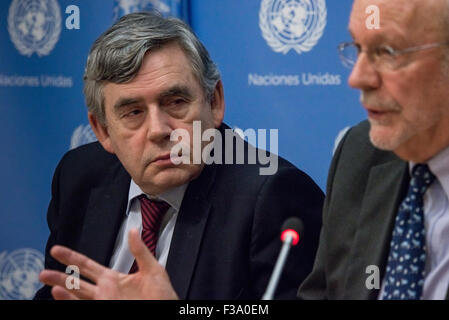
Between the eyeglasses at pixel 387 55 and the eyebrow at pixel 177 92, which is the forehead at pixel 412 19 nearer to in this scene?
the eyeglasses at pixel 387 55

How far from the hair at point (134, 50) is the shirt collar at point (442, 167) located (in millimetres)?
869

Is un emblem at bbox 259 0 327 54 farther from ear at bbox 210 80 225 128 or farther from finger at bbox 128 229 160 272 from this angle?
finger at bbox 128 229 160 272

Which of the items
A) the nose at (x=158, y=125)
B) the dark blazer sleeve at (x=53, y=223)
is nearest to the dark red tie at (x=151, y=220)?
the nose at (x=158, y=125)

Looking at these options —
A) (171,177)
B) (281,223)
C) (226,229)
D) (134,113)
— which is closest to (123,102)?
(134,113)

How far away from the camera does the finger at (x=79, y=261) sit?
202 centimetres

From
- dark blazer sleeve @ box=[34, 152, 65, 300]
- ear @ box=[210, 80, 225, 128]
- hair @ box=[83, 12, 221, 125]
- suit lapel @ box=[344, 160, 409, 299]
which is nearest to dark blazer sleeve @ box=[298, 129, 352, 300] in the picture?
suit lapel @ box=[344, 160, 409, 299]

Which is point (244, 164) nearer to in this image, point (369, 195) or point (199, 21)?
point (369, 195)

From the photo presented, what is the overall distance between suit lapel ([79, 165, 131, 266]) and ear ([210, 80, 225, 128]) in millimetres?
379

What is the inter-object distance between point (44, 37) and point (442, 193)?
2238mm

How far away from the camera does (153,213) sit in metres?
2.54

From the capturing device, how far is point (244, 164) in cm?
261

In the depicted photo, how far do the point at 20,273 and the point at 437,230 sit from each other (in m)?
2.33
